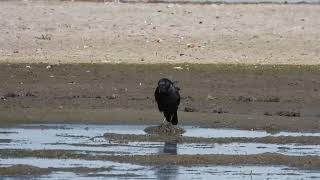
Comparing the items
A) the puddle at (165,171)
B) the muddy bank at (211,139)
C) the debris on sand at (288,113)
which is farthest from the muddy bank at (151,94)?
the puddle at (165,171)

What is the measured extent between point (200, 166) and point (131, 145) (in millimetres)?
1539

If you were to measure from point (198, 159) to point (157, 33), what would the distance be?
945 cm

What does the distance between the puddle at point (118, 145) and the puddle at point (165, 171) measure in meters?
0.72

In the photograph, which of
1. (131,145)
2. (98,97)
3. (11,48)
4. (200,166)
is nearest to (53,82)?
(98,97)

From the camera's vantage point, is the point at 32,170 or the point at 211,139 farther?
the point at 211,139

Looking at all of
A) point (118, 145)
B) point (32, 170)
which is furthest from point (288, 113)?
point (32, 170)

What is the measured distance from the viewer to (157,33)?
21.7 metres

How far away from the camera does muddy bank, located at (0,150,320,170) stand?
12289 millimetres

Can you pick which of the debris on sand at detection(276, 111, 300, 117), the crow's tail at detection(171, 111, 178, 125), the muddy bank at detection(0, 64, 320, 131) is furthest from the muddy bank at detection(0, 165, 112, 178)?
the debris on sand at detection(276, 111, 300, 117)

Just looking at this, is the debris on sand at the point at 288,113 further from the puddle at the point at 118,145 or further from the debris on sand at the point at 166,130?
the debris on sand at the point at 166,130

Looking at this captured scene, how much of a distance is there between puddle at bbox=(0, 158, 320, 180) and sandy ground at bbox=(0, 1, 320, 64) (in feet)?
25.4

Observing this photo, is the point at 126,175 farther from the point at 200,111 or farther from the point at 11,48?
the point at 11,48

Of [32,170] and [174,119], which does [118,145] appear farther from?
[32,170]

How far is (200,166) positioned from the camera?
12.1 metres
